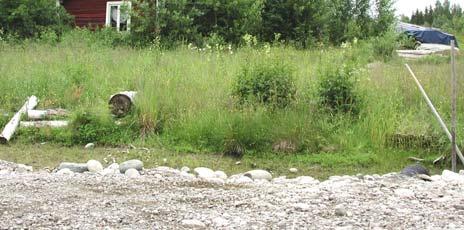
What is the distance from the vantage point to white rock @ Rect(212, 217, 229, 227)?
13.1 ft

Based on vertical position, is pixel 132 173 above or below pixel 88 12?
below

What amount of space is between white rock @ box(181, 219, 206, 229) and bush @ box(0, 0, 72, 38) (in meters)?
16.7

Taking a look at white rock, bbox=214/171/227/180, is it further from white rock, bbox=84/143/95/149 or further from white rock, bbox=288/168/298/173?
white rock, bbox=84/143/95/149

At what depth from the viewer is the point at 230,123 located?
788 centimetres

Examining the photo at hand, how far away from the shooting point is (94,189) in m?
5.19

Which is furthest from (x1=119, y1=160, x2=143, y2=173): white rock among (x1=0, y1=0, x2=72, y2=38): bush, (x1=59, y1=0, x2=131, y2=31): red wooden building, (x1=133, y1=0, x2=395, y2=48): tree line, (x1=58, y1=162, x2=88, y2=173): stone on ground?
(x1=59, y1=0, x2=131, y2=31): red wooden building

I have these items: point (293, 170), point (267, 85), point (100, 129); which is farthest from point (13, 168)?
point (267, 85)

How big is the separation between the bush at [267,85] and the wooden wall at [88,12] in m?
15.9

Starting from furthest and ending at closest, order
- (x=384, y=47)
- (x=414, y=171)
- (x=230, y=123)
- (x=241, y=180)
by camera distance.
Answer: (x=384, y=47) < (x=230, y=123) < (x=414, y=171) < (x=241, y=180)

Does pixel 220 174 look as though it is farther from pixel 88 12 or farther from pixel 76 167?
pixel 88 12

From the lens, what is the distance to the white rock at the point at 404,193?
496 centimetres

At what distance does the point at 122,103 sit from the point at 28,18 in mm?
12917

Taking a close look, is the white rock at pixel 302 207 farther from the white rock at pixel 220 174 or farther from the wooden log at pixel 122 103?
the wooden log at pixel 122 103

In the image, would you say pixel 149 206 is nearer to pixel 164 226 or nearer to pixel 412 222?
pixel 164 226
